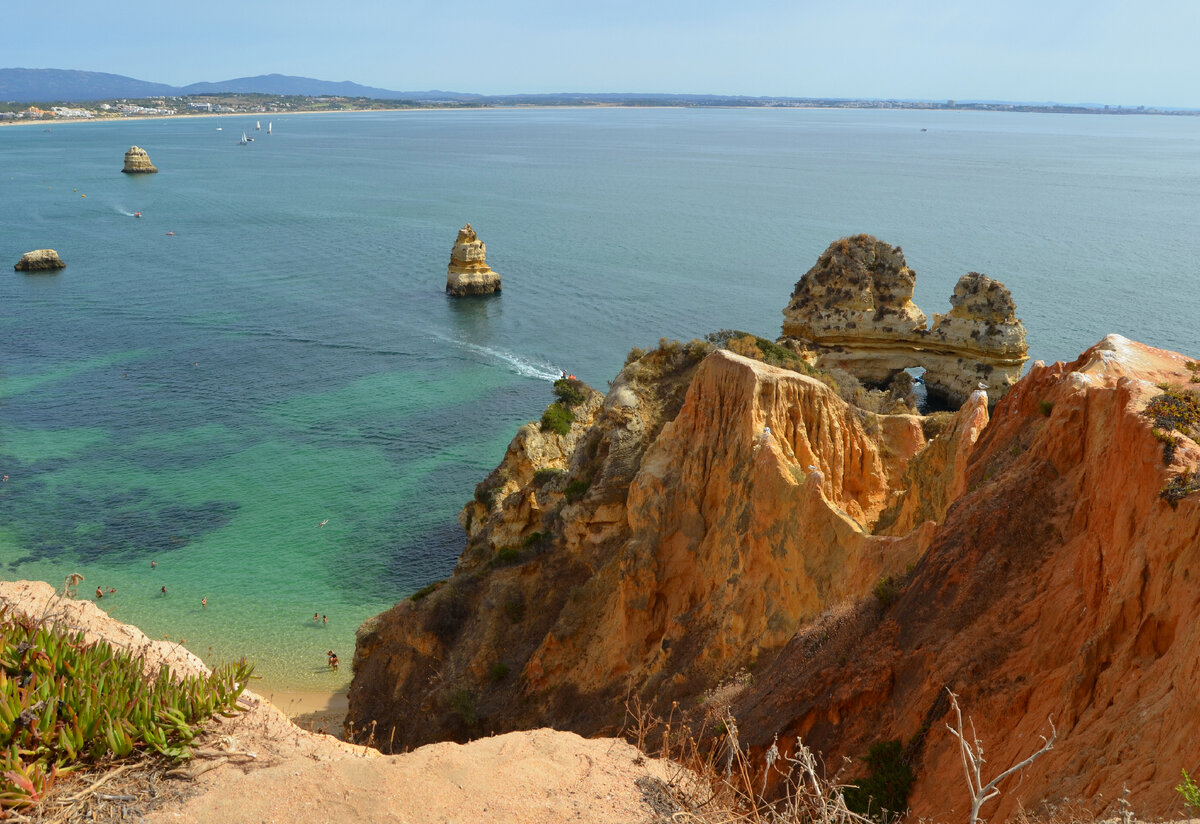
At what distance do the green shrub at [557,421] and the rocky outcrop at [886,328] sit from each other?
25.4 m

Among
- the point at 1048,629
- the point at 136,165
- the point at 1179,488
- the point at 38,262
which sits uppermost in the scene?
the point at 136,165

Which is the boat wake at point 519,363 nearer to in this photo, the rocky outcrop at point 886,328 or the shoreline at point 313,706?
the rocky outcrop at point 886,328

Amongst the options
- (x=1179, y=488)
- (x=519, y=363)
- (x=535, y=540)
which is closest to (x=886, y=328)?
(x=519, y=363)

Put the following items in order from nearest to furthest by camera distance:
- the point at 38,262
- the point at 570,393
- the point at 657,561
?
the point at 657,561
the point at 570,393
the point at 38,262

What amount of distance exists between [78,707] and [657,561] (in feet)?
47.4

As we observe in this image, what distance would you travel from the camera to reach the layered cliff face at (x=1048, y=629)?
394 inches

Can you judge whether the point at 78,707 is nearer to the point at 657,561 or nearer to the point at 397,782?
the point at 397,782

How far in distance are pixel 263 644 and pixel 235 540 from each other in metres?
10.1

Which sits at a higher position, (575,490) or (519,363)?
(575,490)

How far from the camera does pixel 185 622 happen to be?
38.1 m

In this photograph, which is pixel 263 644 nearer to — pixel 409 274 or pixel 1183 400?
pixel 1183 400

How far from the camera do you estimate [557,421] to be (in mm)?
41250

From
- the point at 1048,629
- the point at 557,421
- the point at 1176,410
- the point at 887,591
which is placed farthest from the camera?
the point at 557,421

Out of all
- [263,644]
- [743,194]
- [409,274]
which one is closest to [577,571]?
[263,644]
